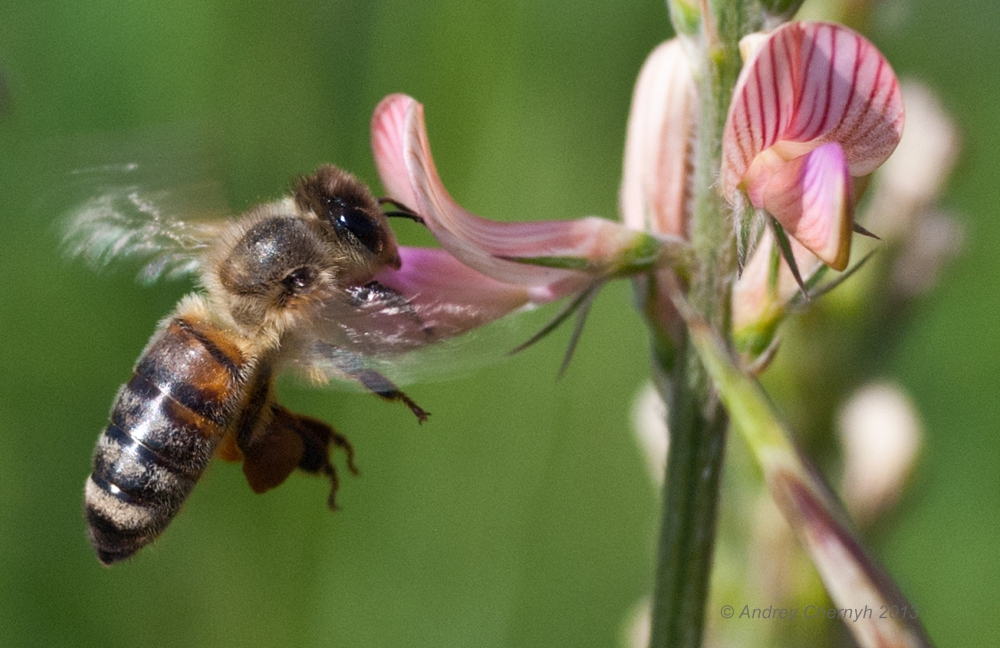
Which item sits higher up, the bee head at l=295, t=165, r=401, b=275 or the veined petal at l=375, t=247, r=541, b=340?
the bee head at l=295, t=165, r=401, b=275

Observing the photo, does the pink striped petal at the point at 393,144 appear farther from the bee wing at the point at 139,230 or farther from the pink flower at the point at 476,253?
the bee wing at the point at 139,230

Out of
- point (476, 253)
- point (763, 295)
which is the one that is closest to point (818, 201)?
point (763, 295)

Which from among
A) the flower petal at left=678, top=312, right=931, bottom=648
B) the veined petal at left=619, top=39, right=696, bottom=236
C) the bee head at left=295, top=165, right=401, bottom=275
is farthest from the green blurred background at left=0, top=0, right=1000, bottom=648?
the flower petal at left=678, top=312, right=931, bottom=648

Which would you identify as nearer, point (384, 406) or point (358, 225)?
point (358, 225)

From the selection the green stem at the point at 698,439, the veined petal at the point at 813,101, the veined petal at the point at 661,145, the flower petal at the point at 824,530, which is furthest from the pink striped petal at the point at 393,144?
the flower petal at the point at 824,530

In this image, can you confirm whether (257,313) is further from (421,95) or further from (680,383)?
(421,95)

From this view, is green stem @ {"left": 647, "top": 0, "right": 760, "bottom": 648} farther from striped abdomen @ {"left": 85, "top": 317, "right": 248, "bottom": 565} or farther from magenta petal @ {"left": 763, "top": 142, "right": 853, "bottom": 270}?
striped abdomen @ {"left": 85, "top": 317, "right": 248, "bottom": 565}

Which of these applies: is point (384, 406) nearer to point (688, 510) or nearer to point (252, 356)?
point (252, 356)
